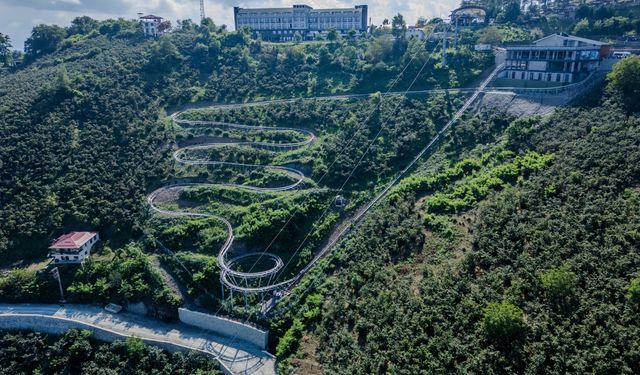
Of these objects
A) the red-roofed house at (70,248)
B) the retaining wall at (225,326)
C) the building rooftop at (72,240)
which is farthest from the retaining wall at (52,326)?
the building rooftop at (72,240)

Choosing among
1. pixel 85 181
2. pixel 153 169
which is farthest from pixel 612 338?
pixel 85 181

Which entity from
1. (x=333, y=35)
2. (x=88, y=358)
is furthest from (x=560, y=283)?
(x=333, y=35)

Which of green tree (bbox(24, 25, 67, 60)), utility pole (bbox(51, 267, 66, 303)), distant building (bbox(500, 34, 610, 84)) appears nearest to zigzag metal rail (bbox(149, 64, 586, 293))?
distant building (bbox(500, 34, 610, 84))

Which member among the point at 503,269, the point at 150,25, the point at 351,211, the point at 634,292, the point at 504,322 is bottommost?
the point at 351,211

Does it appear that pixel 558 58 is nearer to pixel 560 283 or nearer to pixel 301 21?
pixel 560 283

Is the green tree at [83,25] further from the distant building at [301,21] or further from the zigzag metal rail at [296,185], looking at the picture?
the zigzag metal rail at [296,185]

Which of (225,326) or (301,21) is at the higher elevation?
(301,21)

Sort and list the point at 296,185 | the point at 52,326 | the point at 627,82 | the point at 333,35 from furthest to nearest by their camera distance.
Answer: the point at 333,35 → the point at 296,185 → the point at 627,82 → the point at 52,326

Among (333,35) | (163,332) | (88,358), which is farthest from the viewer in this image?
(333,35)
